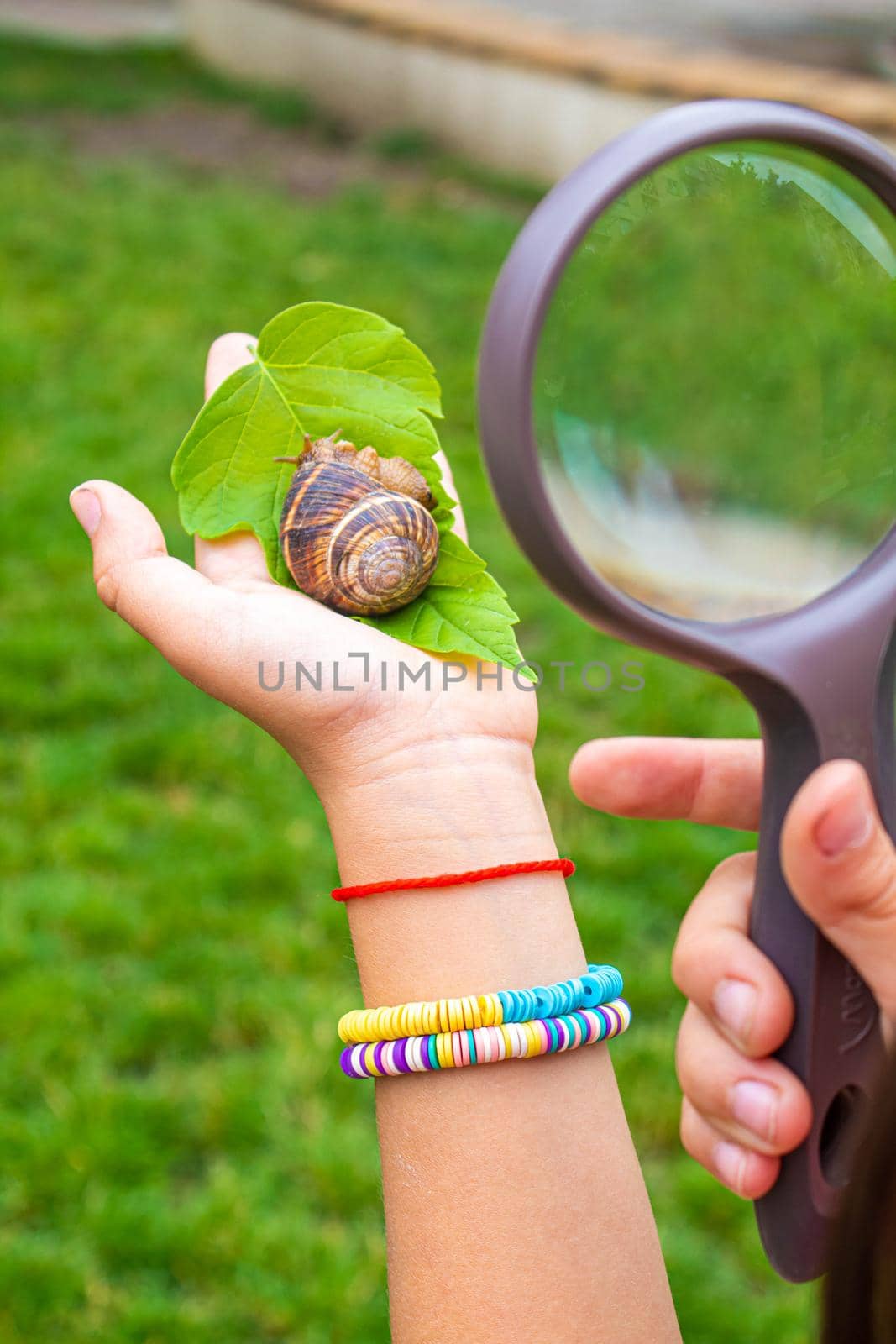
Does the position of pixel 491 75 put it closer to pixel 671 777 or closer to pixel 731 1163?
pixel 671 777

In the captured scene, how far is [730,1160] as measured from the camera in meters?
1.06

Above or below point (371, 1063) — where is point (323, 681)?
above

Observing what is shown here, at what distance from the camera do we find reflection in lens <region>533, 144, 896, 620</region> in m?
0.83

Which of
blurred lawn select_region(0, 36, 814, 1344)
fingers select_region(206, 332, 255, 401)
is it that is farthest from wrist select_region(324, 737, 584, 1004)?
blurred lawn select_region(0, 36, 814, 1344)

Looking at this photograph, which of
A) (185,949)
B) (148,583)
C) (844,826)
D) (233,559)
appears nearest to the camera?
(844,826)

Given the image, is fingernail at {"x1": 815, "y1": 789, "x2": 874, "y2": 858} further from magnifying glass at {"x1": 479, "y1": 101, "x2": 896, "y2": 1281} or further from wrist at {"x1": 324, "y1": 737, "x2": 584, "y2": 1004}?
wrist at {"x1": 324, "y1": 737, "x2": 584, "y2": 1004}

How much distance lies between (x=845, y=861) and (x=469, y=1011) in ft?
0.94

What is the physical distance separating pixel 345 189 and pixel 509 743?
4.63m

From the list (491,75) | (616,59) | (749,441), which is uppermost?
(749,441)

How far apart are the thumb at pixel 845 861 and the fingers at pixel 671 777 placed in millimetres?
381

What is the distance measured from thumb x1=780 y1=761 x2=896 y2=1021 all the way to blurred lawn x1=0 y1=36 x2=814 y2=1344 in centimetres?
111

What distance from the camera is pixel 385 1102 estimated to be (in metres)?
0.99

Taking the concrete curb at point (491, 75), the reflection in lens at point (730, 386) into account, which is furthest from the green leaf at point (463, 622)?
the concrete curb at point (491, 75)

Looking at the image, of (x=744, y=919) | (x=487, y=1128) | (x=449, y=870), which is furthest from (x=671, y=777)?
(x=487, y=1128)
